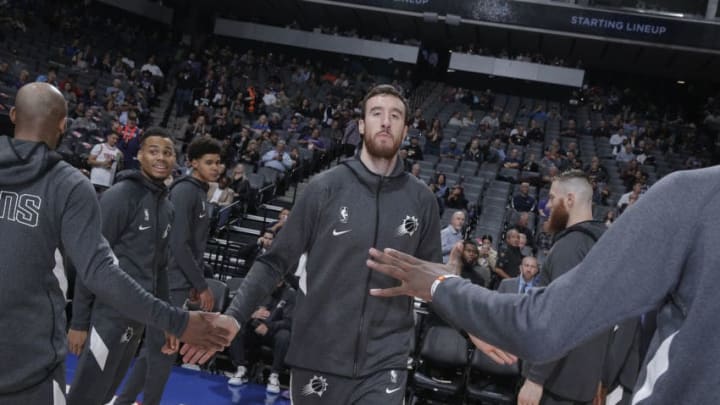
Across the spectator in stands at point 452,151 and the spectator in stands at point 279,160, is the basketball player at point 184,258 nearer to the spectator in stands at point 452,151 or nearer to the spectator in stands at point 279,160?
the spectator in stands at point 279,160

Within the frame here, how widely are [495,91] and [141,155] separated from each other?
19260 mm

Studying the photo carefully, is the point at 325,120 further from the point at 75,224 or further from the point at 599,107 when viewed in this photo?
the point at 75,224

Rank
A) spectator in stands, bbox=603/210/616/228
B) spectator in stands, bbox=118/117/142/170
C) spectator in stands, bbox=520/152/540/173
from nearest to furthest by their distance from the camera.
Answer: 1. spectator in stands, bbox=603/210/616/228
2. spectator in stands, bbox=118/117/142/170
3. spectator in stands, bbox=520/152/540/173

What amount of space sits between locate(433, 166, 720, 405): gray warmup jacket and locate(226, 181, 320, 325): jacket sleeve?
1.79 meters

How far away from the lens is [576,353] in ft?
12.0

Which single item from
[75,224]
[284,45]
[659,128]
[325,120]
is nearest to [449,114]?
[325,120]

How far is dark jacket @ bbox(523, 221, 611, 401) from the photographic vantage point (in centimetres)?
358

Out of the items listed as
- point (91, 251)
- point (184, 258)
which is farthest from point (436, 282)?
point (184, 258)

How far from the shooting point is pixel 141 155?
403 cm

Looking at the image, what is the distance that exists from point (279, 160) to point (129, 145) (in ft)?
9.56

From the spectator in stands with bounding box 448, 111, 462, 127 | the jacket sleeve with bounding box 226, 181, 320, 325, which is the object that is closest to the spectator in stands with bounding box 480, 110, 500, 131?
the spectator in stands with bounding box 448, 111, 462, 127

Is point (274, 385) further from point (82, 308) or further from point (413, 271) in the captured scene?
point (413, 271)

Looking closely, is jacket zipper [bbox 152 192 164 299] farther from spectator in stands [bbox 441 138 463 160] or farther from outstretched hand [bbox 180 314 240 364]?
spectator in stands [bbox 441 138 463 160]

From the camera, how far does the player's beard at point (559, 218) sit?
3871mm
